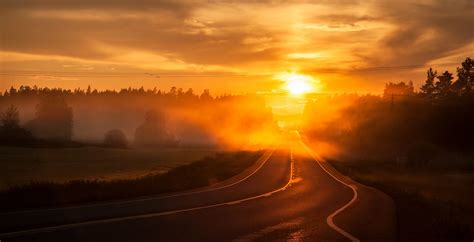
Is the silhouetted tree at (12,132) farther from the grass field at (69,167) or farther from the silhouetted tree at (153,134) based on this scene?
the silhouetted tree at (153,134)

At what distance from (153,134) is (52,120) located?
30.3 metres

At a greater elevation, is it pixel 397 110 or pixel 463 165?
pixel 397 110

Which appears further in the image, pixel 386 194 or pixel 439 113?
pixel 439 113

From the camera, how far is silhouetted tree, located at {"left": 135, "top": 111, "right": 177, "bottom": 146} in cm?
13169

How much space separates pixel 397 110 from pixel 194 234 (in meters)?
79.9

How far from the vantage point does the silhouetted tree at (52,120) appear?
5236 inches

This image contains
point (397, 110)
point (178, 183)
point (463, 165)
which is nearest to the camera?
point (178, 183)

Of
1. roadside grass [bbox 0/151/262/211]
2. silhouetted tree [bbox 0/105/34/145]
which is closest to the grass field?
roadside grass [bbox 0/151/262/211]

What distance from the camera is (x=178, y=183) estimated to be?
82.0 feet

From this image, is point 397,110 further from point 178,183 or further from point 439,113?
point 178,183

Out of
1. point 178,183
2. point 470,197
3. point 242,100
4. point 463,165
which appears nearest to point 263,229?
point 178,183

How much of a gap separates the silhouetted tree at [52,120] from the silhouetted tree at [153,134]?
68.7 ft

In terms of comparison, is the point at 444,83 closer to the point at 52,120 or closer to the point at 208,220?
the point at 52,120

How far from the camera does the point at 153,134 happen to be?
133 m
